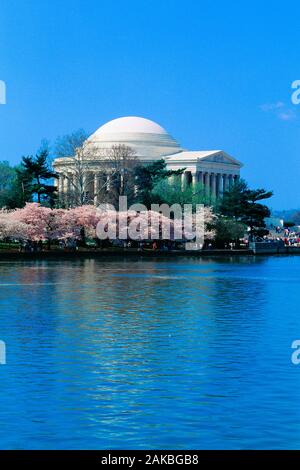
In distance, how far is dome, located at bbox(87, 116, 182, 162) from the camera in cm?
18250

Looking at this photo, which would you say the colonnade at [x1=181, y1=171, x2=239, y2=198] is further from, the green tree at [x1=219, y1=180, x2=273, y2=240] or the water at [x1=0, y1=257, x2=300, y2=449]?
the water at [x1=0, y1=257, x2=300, y2=449]

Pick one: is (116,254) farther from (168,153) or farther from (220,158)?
(220,158)

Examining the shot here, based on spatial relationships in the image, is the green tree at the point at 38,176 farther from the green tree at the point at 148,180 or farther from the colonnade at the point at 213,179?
the colonnade at the point at 213,179

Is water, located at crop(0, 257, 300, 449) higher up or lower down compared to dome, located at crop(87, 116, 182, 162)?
lower down

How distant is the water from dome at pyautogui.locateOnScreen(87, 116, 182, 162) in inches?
5390

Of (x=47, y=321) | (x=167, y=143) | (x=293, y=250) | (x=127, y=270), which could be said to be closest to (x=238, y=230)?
(x=293, y=250)

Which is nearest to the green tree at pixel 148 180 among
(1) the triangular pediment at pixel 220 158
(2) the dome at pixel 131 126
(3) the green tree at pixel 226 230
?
(3) the green tree at pixel 226 230

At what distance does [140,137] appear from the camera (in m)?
187

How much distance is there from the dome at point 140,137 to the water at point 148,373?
137 meters

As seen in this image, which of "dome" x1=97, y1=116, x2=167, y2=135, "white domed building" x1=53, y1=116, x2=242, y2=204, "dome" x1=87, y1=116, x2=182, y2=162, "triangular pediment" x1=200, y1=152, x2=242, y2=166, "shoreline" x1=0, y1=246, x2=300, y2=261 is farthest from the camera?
"dome" x1=97, y1=116, x2=167, y2=135

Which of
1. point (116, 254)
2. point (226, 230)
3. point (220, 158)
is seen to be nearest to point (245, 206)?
point (226, 230)

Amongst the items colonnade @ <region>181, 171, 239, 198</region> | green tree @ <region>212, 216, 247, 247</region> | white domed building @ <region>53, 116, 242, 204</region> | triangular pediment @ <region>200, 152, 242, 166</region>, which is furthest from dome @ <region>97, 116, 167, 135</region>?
green tree @ <region>212, 216, 247, 247</region>

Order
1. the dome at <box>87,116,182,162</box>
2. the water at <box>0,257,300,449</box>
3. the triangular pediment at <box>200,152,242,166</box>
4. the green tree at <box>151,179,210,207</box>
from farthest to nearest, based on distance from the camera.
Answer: the triangular pediment at <box>200,152,242,166</box> → the dome at <box>87,116,182,162</box> → the green tree at <box>151,179,210,207</box> → the water at <box>0,257,300,449</box>

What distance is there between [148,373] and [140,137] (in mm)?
164804
